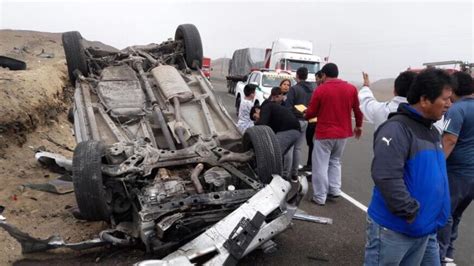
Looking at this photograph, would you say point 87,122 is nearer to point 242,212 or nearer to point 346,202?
point 242,212

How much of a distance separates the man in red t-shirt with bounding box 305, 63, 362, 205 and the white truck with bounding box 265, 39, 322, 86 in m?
11.7

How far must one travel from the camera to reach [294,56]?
1783 centimetres

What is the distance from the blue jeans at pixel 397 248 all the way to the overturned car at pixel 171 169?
108 centimetres

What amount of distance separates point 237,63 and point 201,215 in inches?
901

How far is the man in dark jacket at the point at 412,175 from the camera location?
219 centimetres

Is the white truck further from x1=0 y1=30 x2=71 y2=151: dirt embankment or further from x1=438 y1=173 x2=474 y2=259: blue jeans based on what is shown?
x1=438 y1=173 x2=474 y2=259: blue jeans

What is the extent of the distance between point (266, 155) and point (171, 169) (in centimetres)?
104

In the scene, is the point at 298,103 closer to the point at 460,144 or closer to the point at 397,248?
the point at 460,144

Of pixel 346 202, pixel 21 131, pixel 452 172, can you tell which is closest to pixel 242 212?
pixel 452 172

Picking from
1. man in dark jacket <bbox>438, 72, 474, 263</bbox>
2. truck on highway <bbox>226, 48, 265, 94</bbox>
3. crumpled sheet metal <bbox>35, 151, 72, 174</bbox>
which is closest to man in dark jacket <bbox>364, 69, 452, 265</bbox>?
man in dark jacket <bbox>438, 72, 474, 263</bbox>

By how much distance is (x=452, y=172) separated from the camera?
3432 millimetres

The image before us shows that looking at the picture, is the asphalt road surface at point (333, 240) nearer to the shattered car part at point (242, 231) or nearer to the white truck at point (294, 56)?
the shattered car part at point (242, 231)

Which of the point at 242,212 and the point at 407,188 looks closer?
the point at 407,188

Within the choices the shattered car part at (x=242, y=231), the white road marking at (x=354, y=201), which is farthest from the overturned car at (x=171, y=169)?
the white road marking at (x=354, y=201)
